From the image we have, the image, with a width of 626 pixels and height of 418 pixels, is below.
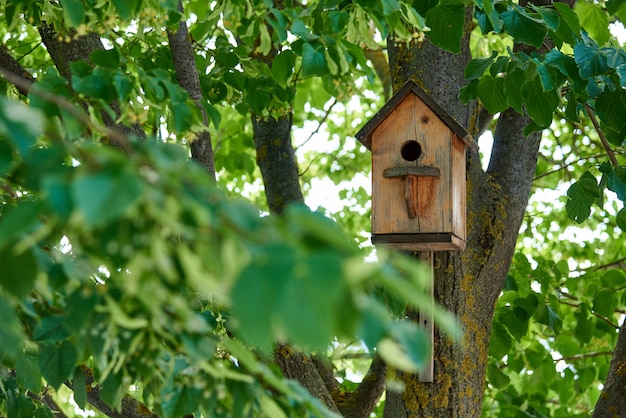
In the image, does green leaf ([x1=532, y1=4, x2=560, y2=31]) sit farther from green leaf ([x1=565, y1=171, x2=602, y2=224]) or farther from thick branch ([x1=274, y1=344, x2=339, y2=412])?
thick branch ([x1=274, y1=344, x2=339, y2=412])

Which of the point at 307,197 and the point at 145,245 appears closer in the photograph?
the point at 145,245

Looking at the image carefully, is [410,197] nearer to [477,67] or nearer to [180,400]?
[477,67]

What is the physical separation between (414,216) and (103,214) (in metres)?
2.22

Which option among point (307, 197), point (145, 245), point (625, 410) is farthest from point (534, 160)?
point (307, 197)

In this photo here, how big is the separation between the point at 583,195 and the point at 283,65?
4.15ft

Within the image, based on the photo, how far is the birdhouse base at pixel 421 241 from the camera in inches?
119

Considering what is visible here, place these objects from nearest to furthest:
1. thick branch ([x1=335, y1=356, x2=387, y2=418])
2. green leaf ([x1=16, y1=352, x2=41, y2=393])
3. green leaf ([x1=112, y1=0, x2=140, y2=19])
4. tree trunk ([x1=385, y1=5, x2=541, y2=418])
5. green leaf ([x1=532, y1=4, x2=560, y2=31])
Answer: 1. green leaf ([x1=112, y1=0, x2=140, y2=19])
2. green leaf ([x1=16, y1=352, x2=41, y2=393])
3. green leaf ([x1=532, y1=4, x2=560, y2=31])
4. tree trunk ([x1=385, y1=5, x2=541, y2=418])
5. thick branch ([x1=335, y1=356, x2=387, y2=418])

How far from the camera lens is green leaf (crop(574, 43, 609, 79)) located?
9.05 feet

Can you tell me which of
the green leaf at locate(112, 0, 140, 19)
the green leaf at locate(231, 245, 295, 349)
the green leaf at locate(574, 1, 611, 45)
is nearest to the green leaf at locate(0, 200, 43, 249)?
the green leaf at locate(231, 245, 295, 349)

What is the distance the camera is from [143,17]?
2289 millimetres

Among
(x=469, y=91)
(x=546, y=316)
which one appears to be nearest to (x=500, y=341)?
(x=546, y=316)

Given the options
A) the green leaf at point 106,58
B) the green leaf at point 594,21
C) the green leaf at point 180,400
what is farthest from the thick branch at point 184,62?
the green leaf at point 594,21

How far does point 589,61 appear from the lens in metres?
2.76

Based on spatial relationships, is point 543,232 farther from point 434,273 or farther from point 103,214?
point 103,214
